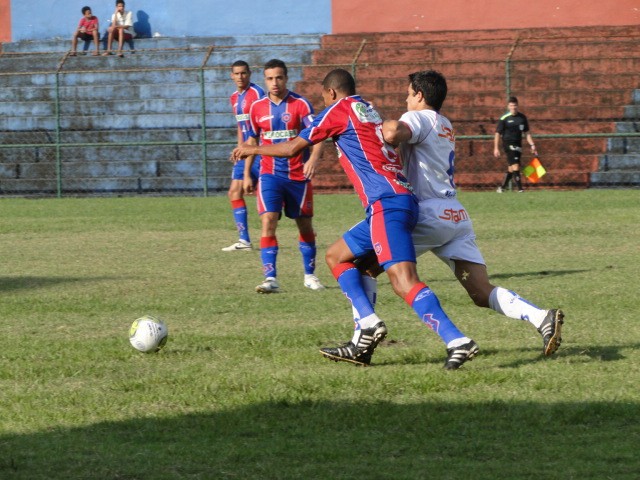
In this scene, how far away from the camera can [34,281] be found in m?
12.1

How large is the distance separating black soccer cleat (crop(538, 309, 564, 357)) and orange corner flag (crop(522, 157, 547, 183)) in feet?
65.4

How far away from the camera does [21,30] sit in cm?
3384

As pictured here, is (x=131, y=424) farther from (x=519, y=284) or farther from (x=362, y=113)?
(x=519, y=284)

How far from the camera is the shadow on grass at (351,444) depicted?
4930mm

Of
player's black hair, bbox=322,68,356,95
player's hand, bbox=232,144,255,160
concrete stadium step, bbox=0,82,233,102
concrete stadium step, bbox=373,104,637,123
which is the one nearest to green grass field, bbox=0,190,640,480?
player's hand, bbox=232,144,255,160

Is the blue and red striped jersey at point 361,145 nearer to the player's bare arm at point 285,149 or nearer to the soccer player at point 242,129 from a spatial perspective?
the player's bare arm at point 285,149

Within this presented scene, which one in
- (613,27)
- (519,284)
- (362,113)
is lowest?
(519,284)

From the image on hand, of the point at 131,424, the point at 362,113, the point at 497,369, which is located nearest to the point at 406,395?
the point at 497,369

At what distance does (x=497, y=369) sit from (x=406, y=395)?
0.82 metres

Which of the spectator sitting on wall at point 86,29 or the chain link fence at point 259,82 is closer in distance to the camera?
the chain link fence at point 259,82

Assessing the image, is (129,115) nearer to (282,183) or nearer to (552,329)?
(282,183)

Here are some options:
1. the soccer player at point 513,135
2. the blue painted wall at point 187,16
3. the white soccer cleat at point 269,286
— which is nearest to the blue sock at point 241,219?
the white soccer cleat at point 269,286

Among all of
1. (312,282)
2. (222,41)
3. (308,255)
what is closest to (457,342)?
(312,282)

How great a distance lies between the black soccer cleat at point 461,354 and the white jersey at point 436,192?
736 millimetres
